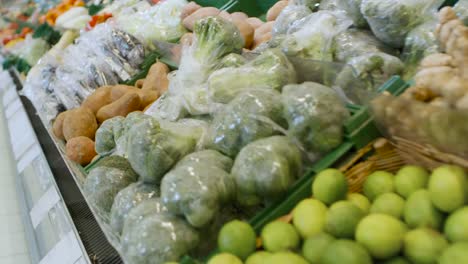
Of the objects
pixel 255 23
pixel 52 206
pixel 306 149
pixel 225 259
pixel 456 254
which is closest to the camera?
pixel 456 254

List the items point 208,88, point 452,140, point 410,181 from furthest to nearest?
point 208,88
point 410,181
point 452,140

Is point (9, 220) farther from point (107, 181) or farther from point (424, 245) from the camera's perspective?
point (424, 245)

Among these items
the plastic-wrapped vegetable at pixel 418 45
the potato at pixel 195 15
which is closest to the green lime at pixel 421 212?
the plastic-wrapped vegetable at pixel 418 45

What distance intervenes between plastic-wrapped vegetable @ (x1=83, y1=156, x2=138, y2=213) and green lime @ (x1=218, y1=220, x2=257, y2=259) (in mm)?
593

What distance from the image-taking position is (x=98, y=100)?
2.77 m

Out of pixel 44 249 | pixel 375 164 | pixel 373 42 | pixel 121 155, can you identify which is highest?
pixel 373 42

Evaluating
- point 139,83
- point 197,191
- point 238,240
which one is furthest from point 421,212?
point 139,83

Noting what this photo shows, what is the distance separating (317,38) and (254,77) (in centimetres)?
35

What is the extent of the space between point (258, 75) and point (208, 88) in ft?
0.66

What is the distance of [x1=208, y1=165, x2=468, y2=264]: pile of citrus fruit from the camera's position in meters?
1.01

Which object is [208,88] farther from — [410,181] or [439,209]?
[439,209]

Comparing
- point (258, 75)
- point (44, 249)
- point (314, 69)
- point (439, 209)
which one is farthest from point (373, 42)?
point (44, 249)

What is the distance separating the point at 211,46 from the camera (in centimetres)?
205

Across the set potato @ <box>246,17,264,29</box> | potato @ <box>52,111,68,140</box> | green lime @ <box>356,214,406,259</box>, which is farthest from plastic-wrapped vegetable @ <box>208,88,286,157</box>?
potato @ <box>52,111,68,140</box>
